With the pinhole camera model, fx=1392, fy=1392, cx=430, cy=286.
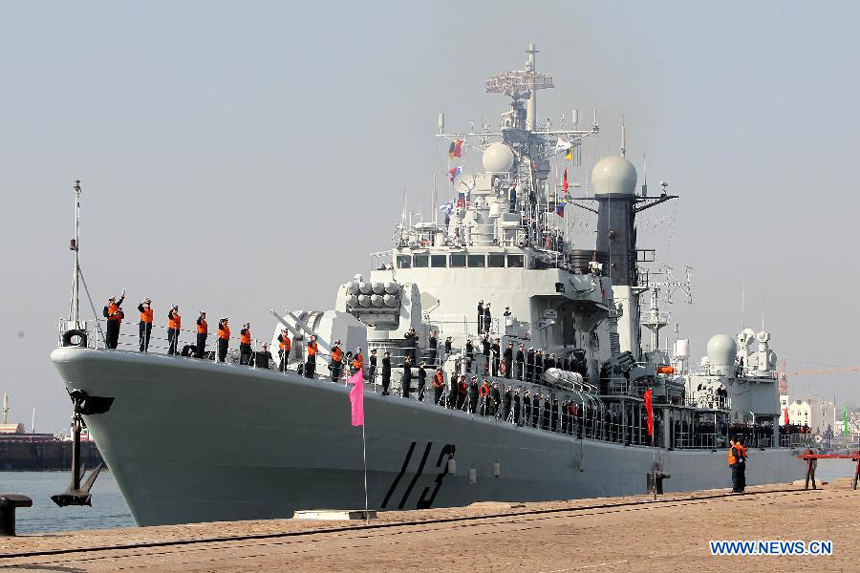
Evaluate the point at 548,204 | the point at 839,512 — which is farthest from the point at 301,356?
the point at 548,204

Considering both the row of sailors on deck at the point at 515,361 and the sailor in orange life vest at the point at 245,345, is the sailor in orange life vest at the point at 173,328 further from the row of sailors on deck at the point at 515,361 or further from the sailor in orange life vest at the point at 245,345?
the row of sailors on deck at the point at 515,361

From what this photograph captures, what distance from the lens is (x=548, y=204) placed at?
133ft

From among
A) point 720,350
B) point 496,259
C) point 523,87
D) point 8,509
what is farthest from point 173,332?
point 720,350

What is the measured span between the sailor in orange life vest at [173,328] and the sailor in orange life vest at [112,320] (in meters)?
0.95

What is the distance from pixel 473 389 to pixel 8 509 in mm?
13440

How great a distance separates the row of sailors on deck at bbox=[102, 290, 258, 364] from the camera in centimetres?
2180

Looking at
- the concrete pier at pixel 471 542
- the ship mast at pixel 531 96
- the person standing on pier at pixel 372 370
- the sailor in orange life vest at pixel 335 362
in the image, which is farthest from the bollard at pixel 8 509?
the ship mast at pixel 531 96

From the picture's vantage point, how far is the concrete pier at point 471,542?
531 inches

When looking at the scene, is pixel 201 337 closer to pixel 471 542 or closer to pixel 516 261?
pixel 471 542

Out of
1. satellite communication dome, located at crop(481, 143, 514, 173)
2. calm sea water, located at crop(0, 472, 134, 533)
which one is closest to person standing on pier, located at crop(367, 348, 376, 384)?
calm sea water, located at crop(0, 472, 134, 533)

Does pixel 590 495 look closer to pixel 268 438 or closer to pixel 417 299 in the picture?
pixel 417 299

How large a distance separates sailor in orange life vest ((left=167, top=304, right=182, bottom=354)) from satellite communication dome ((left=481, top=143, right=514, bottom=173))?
18.0 metres

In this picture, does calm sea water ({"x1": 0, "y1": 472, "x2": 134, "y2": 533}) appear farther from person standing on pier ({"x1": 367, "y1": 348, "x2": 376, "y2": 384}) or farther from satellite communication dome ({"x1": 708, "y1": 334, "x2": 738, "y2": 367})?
satellite communication dome ({"x1": 708, "y1": 334, "x2": 738, "y2": 367})

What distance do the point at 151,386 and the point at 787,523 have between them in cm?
965
